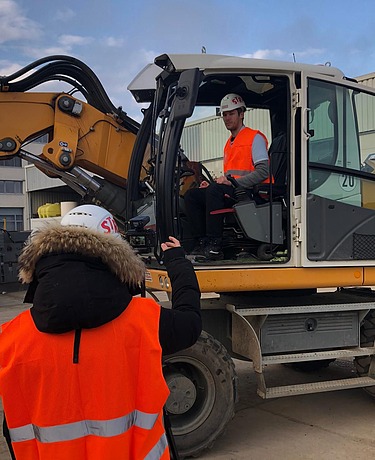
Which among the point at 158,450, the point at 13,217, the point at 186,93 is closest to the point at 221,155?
the point at 186,93

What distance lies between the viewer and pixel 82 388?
1.84 meters

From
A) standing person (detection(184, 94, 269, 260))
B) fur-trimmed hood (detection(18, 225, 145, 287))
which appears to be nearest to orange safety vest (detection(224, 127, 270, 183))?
standing person (detection(184, 94, 269, 260))

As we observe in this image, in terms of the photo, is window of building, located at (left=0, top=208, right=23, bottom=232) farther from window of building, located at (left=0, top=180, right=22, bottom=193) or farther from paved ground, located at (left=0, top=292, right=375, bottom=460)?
paved ground, located at (left=0, top=292, right=375, bottom=460)

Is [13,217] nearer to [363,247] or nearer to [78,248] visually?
[363,247]

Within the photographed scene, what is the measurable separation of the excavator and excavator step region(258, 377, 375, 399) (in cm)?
1

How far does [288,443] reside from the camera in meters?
4.23

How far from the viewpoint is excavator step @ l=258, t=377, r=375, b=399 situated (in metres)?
4.23

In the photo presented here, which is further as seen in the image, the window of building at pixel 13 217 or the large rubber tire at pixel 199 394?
the window of building at pixel 13 217

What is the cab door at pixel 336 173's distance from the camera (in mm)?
4195

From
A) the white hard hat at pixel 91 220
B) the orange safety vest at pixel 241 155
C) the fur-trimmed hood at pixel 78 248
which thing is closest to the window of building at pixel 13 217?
the orange safety vest at pixel 241 155

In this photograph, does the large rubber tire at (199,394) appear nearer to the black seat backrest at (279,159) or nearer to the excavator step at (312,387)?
the excavator step at (312,387)

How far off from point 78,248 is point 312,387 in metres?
3.14

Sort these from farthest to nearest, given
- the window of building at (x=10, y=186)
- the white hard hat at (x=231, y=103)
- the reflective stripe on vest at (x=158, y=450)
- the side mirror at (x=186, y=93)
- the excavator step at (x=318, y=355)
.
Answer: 1. the window of building at (x=10, y=186)
2. the white hard hat at (x=231, y=103)
3. the excavator step at (x=318, y=355)
4. the side mirror at (x=186, y=93)
5. the reflective stripe on vest at (x=158, y=450)

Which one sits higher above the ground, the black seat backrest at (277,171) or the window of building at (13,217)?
the window of building at (13,217)
